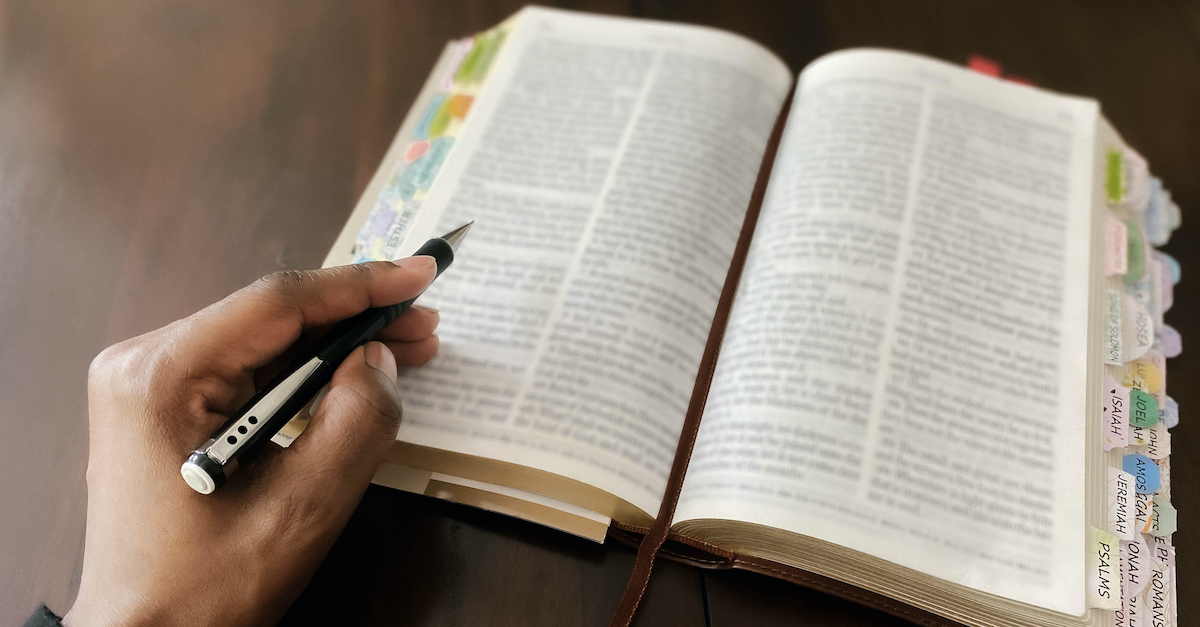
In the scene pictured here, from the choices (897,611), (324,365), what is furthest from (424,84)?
(897,611)

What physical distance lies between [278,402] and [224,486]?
0.05m

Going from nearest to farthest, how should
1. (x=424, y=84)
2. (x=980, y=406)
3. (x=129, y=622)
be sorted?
(x=129, y=622), (x=980, y=406), (x=424, y=84)

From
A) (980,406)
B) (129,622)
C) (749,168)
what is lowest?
(129,622)

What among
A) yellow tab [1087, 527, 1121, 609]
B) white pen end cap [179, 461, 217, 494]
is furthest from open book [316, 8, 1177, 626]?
white pen end cap [179, 461, 217, 494]

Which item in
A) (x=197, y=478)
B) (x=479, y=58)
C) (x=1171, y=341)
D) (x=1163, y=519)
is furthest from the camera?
(x=479, y=58)

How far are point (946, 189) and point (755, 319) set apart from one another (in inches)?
8.7

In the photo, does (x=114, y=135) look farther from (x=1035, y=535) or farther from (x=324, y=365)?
(x=1035, y=535)

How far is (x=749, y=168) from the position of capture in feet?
2.16

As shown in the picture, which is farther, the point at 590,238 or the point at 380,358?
the point at 590,238

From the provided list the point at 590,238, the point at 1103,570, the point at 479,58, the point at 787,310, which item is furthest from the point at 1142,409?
the point at 479,58

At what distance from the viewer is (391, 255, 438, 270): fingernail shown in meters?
0.49

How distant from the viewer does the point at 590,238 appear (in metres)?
0.59

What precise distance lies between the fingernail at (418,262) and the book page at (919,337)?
0.74 ft

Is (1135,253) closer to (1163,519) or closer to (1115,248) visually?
(1115,248)
